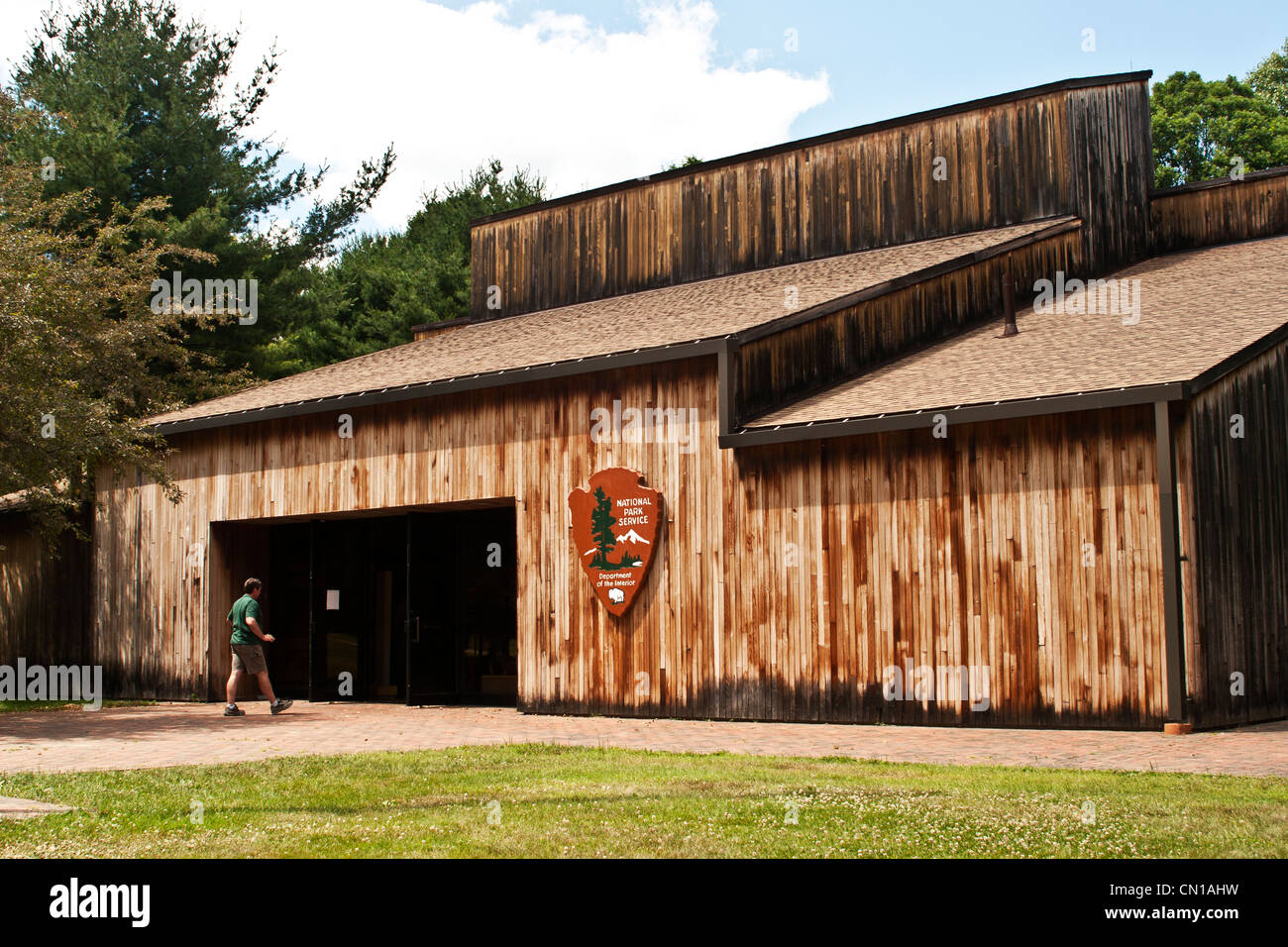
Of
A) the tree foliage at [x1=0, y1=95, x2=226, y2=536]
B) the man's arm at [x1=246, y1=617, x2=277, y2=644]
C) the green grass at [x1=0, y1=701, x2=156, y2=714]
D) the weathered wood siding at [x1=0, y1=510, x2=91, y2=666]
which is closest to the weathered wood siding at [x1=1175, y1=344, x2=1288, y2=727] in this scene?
the man's arm at [x1=246, y1=617, x2=277, y2=644]

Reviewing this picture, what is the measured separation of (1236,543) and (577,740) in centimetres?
715

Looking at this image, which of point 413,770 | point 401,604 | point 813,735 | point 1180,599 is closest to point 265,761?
point 413,770

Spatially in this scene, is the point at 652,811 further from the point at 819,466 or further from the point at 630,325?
the point at 630,325

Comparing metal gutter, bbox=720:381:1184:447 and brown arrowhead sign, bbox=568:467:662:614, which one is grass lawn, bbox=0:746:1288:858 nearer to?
metal gutter, bbox=720:381:1184:447

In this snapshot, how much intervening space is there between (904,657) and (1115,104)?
460 inches

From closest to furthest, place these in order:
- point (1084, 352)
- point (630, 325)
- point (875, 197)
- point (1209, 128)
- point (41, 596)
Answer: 1. point (1084, 352)
2. point (630, 325)
3. point (875, 197)
4. point (41, 596)
5. point (1209, 128)

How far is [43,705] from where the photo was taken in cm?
2028

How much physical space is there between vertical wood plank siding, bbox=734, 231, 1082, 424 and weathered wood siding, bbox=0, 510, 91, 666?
43.5ft

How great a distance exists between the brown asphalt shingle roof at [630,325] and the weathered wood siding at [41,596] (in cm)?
330

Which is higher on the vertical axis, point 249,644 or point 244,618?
point 244,618

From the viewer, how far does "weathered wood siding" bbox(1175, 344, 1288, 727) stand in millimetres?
12703

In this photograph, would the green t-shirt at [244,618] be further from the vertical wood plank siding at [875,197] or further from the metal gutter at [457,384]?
the vertical wood plank siding at [875,197]

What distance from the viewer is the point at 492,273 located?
27.7 m

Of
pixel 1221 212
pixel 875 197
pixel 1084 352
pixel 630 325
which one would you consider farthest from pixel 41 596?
pixel 1221 212
